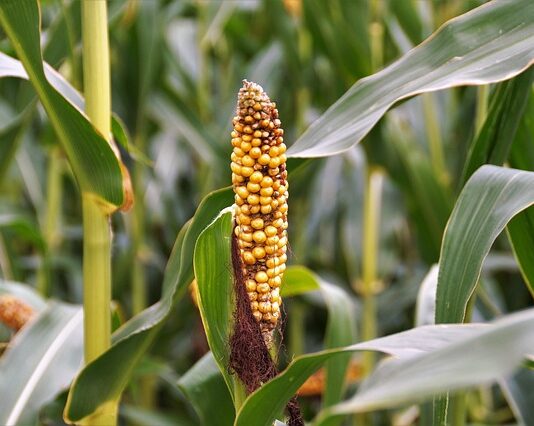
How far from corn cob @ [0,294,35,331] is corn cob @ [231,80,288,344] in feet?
2.22

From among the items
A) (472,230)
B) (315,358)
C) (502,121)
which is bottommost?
(315,358)

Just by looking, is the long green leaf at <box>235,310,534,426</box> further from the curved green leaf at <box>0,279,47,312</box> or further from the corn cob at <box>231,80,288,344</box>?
the curved green leaf at <box>0,279,47,312</box>

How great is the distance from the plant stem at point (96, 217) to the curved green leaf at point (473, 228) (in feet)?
1.31

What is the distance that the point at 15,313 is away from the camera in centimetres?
131

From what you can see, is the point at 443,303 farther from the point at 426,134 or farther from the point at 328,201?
the point at 328,201

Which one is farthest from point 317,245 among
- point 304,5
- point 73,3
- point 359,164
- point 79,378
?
point 79,378

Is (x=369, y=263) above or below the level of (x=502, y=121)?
below

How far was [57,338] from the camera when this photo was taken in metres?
1.19

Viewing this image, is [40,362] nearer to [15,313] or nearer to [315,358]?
[15,313]

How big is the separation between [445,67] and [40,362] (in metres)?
0.68

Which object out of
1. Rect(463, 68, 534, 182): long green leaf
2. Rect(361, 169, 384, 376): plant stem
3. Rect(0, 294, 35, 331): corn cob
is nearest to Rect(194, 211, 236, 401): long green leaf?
Rect(463, 68, 534, 182): long green leaf

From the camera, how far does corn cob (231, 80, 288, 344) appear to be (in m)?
0.73

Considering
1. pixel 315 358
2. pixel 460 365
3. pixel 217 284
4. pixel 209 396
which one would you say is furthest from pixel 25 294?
pixel 460 365

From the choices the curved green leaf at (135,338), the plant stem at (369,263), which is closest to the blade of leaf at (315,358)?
the curved green leaf at (135,338)
